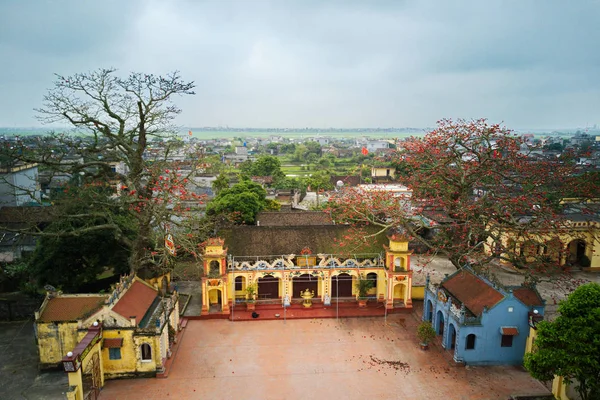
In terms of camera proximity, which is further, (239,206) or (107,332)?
(239,206)

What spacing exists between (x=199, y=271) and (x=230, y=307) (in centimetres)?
717

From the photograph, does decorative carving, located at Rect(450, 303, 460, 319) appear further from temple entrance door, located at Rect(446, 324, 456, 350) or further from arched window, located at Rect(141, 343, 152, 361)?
arched window, located at Rect(141, 343, 152, 361)

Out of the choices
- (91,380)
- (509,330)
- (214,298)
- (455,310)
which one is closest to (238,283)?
(214,298)

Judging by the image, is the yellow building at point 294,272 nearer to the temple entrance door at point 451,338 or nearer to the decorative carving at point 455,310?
the temple entrance door at point 451,338

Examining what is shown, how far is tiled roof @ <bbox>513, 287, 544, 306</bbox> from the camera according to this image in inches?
705

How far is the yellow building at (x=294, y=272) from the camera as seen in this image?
75.7ft

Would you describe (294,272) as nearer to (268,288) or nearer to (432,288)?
(268,288)

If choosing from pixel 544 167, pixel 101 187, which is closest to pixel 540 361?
pixel 544 167

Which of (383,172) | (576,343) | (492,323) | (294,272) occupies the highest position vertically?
(576,343)

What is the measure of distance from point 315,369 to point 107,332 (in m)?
8.59

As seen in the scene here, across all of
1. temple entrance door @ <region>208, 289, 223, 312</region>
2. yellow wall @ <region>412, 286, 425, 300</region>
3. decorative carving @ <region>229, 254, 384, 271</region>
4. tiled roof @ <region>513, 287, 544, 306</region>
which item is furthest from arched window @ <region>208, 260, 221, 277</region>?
tiled roof @ <region>513, 287, 544, 306</region>

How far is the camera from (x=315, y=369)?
17.9 meters

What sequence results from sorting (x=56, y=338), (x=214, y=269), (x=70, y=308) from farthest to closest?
(x=214, y=269), (x=70, y=308), (x=56, y=338)

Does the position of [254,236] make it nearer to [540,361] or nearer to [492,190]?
[492,190]
